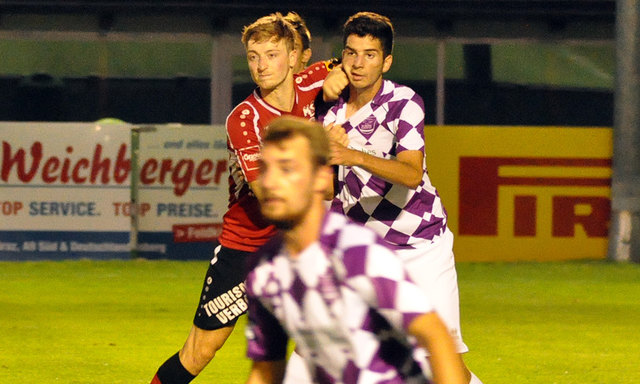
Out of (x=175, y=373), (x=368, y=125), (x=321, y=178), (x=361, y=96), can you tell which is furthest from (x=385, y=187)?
(x=321, y=178)

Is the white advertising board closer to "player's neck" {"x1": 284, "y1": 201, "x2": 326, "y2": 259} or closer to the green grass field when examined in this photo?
the green grass field

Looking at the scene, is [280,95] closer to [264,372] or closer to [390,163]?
[390,163]

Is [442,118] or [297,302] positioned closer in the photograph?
[297,302]

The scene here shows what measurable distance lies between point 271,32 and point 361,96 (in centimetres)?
48

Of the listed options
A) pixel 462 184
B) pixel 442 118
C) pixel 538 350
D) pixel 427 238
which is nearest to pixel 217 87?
pixel 442 118

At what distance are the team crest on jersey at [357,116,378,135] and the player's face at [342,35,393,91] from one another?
14cm

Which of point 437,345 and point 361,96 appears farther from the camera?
point 361,96

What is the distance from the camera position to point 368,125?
5.03 m

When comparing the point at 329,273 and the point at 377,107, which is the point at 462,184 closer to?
the point at 377,107

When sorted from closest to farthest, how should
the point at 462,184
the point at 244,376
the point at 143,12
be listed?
the point at 244,376
the point at 462,184
the point at 143,12

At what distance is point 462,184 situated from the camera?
510 inches

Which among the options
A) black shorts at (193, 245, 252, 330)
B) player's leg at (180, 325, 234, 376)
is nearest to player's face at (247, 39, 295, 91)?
black shorts at (193, 245, 252, 330)

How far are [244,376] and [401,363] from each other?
4196 millimetres

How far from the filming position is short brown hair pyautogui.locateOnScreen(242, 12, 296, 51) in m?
5.13
